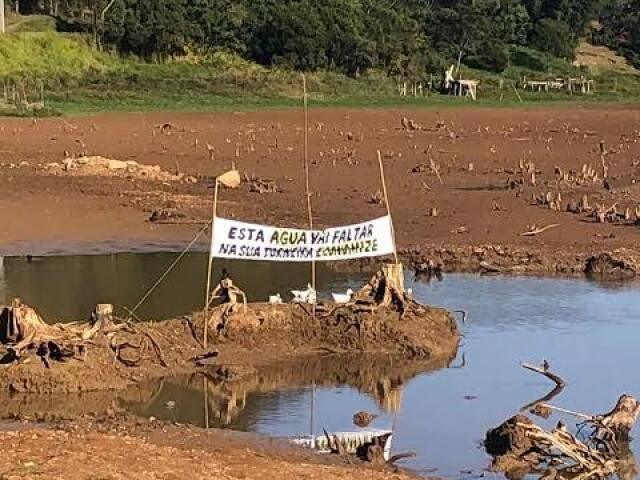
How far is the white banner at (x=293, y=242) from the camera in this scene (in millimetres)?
14711

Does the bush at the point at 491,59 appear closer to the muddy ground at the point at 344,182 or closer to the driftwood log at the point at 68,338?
the muddy ground at the point at 344,182

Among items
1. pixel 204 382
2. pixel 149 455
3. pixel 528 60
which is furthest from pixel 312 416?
pixel 528 60

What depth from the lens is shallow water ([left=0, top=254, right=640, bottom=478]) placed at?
1245 cm

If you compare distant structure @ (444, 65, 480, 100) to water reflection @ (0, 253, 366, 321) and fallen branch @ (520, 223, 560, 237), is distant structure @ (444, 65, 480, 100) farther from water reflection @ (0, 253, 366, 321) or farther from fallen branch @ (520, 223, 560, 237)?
water reflection @ (0, 253, 366, 321)

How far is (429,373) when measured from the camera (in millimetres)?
14352

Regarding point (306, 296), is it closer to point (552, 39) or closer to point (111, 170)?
point (111, 170)

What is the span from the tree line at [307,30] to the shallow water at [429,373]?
4795 centimetres

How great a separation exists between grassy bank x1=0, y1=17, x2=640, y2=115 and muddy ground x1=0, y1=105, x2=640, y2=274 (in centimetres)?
693

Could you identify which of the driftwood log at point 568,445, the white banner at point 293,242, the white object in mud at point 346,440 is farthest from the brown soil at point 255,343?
the driftwood log at point 568,445

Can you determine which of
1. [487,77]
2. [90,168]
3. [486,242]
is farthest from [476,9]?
[486,242]

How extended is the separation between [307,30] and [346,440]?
57.5 m

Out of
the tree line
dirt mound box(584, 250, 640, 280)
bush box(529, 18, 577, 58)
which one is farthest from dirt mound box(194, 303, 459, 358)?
bush box(529, 18, 577, 58)

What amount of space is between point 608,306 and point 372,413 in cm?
617

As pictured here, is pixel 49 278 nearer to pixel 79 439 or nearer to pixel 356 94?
pixel 79 439
